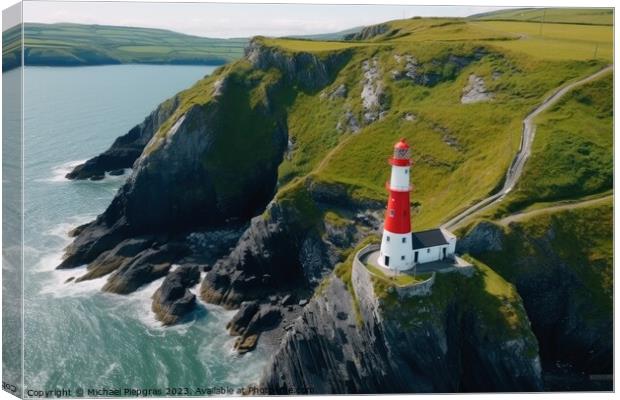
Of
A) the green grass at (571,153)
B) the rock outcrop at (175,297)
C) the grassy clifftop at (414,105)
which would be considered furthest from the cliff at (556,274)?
the rock outcrop at (175,297)

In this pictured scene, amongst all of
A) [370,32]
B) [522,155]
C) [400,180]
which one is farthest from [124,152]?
[400,180]

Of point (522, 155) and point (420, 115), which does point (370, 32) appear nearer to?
point (420, 115)

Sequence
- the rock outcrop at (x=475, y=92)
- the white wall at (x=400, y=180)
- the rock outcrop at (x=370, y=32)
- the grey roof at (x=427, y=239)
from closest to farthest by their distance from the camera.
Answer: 1. the white wall at (x=400, y=180)
2. the grey roof at (x=427, y=239)
3. the rock outcrop at (x=475, y=92)
4. the rock outcrop at (x=370, y=32)

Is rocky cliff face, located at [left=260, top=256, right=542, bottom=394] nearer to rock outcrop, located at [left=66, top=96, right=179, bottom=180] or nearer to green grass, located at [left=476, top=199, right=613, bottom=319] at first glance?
green grass, located at [left=476, top=199, right=613, bottom=319]

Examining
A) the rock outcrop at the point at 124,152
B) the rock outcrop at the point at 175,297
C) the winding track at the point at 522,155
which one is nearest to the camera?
the winding track at the point at 522,155

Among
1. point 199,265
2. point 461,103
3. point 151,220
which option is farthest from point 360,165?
point 151,220

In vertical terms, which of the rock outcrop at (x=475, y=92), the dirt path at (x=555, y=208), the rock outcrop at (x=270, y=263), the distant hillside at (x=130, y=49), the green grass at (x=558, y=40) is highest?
the green grass at (x=558, y=40)

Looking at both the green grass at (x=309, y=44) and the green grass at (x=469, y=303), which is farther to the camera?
the green grass at (x=309, y=44)

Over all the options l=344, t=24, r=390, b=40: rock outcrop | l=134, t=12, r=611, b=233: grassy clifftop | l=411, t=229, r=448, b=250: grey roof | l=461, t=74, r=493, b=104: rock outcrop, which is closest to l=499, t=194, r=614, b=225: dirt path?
l=134, t=12, r=611, b=233: grassy clifftop

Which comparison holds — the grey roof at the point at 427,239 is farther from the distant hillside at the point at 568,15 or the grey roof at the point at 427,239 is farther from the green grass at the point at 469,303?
the distant hillside at the point at 568,15
